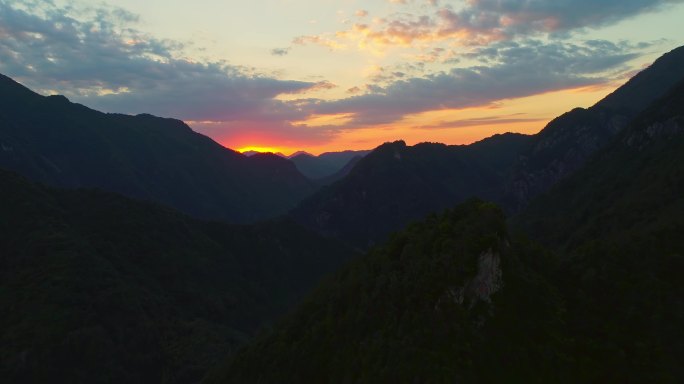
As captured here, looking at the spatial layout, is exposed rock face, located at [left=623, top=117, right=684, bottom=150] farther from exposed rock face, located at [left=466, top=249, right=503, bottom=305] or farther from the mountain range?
exposed rock face, located at [left=466, top=249, right=503, bottom=305]

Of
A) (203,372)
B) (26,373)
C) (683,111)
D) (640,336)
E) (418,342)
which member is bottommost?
(203,372)

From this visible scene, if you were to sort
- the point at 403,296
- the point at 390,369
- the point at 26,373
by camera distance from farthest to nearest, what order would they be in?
1. the point at 26,373
2. the point at 403,296
3. the point at 390,369

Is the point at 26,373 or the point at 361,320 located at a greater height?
the point at 361,320

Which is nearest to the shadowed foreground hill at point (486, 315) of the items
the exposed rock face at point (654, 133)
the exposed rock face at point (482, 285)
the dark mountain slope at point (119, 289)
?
the exposed rock face at point (482, 285)

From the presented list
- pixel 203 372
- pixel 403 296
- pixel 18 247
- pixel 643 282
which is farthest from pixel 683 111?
pixel 18 247

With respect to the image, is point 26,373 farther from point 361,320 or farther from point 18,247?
point 361,320

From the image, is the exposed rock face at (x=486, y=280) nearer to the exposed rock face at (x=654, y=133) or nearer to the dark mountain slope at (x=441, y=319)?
the dark mountain slope at (x=441, y=319)

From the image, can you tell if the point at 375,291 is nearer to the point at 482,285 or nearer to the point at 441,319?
the point at 441,319
